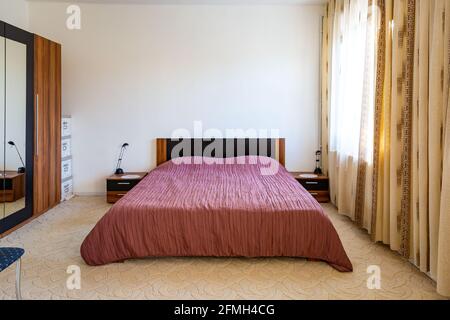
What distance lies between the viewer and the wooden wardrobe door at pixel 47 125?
4125 millimetres

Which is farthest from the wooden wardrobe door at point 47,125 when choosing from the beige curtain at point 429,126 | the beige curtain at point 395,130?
the beige curtain at point 429,126

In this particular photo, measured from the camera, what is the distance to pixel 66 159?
495 cm

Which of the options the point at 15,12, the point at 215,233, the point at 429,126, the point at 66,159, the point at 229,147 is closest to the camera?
the point at 429,126

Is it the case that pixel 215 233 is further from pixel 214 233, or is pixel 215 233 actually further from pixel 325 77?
pixel 325 77

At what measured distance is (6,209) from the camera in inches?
143

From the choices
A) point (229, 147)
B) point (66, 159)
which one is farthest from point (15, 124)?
point (229, 147)

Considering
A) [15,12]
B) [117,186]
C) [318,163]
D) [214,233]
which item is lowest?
[214,233]

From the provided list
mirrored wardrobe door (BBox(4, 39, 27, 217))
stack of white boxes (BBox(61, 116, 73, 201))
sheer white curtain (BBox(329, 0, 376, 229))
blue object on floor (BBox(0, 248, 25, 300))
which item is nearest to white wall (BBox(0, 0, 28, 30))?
mirrored wardrobe door (BBox(4, 39, 27, 217))

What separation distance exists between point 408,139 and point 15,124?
11.8 ft

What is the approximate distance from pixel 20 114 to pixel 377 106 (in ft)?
11.3

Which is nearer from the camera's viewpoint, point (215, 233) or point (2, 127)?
point (215, 233)

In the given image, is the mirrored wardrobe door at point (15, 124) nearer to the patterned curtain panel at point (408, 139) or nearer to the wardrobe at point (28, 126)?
the wardrobe at point (28, 126)
